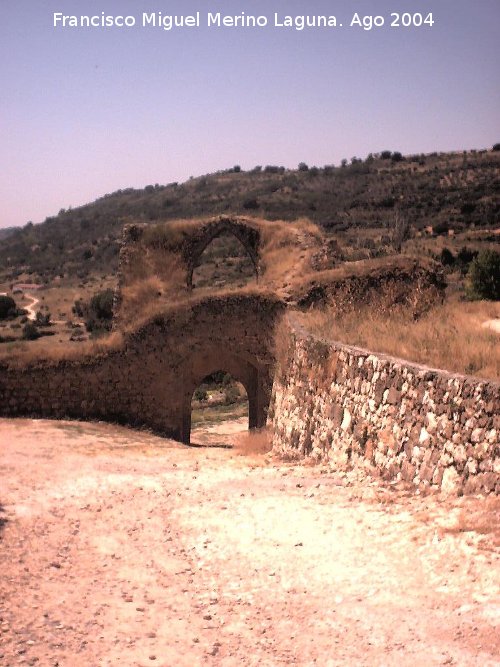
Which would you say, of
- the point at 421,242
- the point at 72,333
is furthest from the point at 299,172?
the point at 72,333

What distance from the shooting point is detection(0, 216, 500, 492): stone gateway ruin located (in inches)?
263

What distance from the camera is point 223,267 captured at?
50.9 m

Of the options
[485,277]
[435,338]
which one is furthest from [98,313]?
[435,338]

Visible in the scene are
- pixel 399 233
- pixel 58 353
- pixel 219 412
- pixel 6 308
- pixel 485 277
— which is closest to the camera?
pixel 58 353

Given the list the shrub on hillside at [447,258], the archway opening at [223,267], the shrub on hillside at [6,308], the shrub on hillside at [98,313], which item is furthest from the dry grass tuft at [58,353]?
the shrub on hillside at [6,308]

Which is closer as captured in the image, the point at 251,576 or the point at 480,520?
the point at 480,520

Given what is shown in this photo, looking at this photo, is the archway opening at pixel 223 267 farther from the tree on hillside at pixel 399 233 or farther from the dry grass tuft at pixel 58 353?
the dry grass tuft at pixel 58 353

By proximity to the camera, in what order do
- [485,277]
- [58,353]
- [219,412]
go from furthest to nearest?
[485,277], [219,412], [58,353]

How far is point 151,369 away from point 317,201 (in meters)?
50.1

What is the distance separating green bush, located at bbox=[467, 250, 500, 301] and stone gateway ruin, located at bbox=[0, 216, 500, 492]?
10843mm

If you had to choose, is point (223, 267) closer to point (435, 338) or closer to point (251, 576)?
point (435, 338)

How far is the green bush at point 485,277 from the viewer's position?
2877cm

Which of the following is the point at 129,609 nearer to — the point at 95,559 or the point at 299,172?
the point at 95,559

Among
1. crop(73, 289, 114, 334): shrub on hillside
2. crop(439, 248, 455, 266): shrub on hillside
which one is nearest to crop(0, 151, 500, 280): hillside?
crop(439, 248, 455, 266): shrub on hillside
